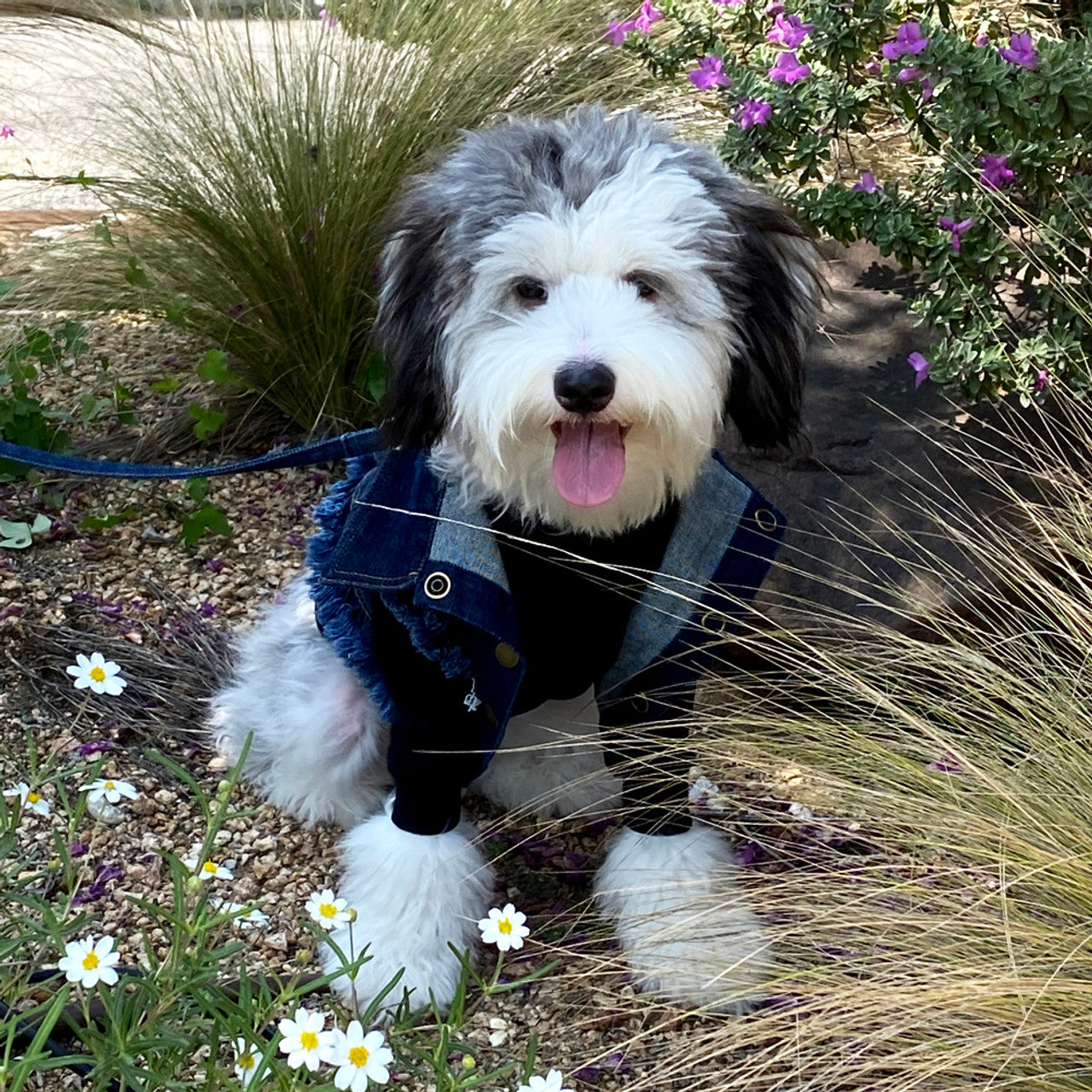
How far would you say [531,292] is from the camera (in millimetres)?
2115

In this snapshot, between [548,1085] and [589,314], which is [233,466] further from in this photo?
[548,1085]

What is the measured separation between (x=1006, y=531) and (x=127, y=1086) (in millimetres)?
2209

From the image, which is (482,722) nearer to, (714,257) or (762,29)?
(714,257)

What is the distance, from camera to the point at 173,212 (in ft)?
12.2

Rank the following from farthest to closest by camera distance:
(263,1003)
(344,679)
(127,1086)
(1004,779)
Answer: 1. (344,679)
2. (1004,779)
3. (127,1086)
4. (263,1003)

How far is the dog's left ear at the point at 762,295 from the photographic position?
87.0 inches

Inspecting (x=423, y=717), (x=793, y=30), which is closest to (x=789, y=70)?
(x=793, y=30)

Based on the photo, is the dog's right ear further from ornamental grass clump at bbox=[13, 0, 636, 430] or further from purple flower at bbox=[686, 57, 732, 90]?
purple flower at bbox=[686, 57, 732, 90]

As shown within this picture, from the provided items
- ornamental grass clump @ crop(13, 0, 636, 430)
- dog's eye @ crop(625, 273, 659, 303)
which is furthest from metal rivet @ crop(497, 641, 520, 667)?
ornamental grass clump @ crop(13, 0, 636, 430)

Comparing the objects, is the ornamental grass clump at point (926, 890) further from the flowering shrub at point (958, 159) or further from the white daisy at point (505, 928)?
the flowering shrub at point (958, 159)

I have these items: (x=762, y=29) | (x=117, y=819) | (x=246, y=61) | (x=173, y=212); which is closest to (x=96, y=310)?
(x=173, y=212)

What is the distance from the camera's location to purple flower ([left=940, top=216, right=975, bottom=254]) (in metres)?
2.93

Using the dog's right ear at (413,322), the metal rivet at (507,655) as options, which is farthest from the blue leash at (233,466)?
the metal rivet at (507,655)

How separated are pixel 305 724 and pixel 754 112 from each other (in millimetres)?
1687
